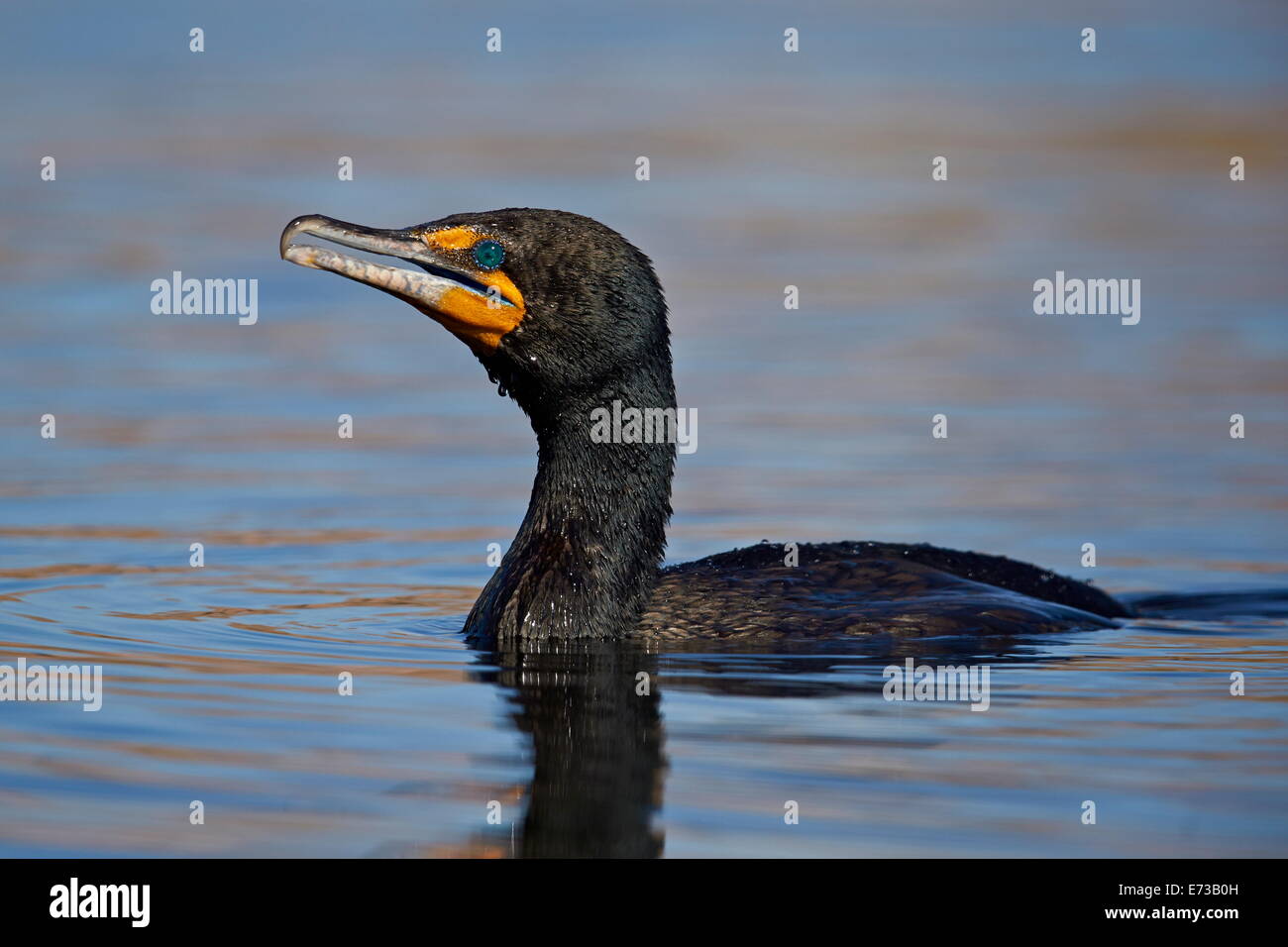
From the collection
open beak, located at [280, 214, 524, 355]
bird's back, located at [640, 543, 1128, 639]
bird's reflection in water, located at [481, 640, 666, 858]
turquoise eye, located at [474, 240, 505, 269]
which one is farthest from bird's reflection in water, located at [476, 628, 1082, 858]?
turquoise eye, located at [474, 240, 505, 269]

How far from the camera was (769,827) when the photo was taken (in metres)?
6.80

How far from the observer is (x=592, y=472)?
9633mm

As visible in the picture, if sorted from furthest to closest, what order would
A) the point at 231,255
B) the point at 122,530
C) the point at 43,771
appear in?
the point at 231,255 → the point at 122,530 → the point at 43,771

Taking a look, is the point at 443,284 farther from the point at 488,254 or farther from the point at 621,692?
the point at 621,692

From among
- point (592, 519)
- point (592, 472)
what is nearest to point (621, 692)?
point (592, 519)

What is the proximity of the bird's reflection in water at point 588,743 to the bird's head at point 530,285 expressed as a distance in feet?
4.11

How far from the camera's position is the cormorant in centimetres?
926

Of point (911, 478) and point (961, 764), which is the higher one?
point (911, 478)
